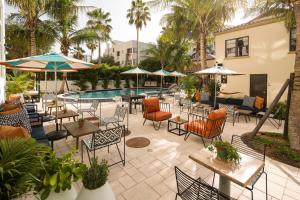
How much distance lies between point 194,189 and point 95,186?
53.7 inches

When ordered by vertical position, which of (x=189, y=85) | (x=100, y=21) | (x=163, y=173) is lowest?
(x=163, y=173)

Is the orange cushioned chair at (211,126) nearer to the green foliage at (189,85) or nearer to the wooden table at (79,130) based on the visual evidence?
the wooden table at (79,130)

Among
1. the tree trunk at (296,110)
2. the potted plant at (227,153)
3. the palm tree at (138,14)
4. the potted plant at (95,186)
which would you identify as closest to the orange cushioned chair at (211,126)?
the tree trunk at (296,110)

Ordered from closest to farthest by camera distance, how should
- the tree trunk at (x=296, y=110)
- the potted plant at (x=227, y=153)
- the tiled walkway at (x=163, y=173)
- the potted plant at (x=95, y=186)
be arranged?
1. the potted plant at (x=95, y=186)
2. the potted plant at (x=227, y=153)
3. the tiled walkway at (x=163, y=173)
4. the tree trunk at (x=296, y=110)

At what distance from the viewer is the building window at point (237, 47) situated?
12612 millimetres

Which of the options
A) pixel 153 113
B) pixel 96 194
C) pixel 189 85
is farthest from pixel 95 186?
pixel 189 85

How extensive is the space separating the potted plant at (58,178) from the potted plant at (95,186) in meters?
0.13

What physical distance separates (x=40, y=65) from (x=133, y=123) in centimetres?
453

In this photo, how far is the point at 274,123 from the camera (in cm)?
839

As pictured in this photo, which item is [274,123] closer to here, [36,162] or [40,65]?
[36,162]

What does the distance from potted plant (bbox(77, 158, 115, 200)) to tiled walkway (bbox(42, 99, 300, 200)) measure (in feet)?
3.98

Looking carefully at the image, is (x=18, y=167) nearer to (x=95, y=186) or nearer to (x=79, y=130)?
(x=95, y=186)

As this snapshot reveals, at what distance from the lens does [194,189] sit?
2453mm

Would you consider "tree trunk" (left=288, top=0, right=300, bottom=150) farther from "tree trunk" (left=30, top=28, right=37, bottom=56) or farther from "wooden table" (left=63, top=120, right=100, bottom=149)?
"tree trunk" (left=30, top=28, right=37, bottom=56)
